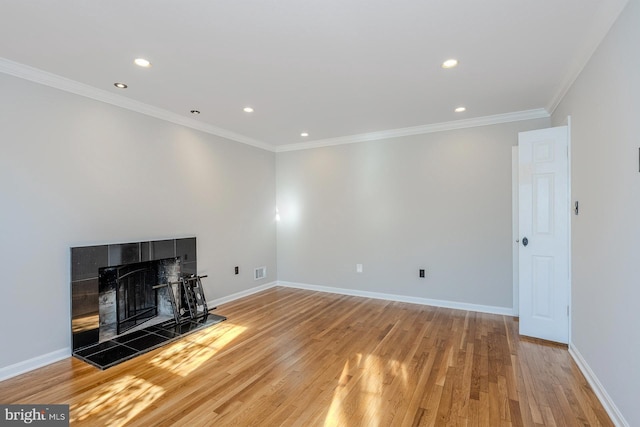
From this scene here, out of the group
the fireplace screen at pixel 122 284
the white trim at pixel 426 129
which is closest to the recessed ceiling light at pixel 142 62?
the fireplace screen at pixel 122 284

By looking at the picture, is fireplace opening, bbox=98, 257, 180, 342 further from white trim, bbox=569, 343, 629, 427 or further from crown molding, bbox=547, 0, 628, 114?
crown molding, bbox=547, 0, 628, 114

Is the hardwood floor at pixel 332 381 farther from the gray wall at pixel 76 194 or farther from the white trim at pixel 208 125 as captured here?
the white trim at pixel 208 125

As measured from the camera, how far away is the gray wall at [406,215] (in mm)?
4016

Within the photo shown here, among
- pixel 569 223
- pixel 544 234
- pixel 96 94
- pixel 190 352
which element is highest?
pixel 96 94

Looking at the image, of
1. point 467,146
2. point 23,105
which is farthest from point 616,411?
point 23,105

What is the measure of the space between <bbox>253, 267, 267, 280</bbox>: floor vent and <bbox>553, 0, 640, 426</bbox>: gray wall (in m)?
4.20

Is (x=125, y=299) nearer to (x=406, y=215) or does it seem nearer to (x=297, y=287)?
(x=297, y=287)

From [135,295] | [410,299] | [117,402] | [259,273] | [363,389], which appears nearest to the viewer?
[117,402]

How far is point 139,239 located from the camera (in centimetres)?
348

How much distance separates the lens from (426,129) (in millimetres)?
4387

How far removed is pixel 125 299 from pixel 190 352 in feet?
3.74

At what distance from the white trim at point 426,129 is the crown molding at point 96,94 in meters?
1.43

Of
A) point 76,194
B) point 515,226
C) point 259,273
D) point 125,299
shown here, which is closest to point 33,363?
point 125,299

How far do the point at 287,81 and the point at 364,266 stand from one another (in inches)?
122
